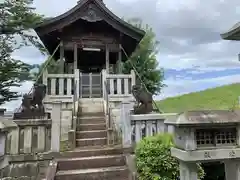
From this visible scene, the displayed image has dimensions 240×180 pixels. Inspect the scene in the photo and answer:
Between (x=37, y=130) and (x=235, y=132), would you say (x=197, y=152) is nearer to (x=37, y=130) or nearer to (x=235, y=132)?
(x=235, y=132)

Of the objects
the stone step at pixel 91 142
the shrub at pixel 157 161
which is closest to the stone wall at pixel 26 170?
the stone step at pixel 91 142

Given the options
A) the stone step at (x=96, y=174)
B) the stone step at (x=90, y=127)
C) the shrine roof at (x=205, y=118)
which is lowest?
the stone step at (x=96, y=174)

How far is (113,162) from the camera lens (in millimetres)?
5848

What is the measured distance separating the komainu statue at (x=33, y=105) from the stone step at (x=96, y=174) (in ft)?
8.90

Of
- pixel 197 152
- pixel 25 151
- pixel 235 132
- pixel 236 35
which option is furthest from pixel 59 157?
pixel 236 35

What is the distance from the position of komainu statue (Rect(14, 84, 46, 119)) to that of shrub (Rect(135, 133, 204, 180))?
4107mm

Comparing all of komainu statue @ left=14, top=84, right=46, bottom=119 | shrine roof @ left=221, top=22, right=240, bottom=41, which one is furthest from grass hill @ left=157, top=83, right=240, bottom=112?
komainu statue @ left=14, top=84, right=46, bottom=119

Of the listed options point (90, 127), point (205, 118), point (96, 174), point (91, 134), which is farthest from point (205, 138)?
point (90, 127)

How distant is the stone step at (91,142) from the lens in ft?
22.3

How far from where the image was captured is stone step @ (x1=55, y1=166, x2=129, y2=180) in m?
5.24

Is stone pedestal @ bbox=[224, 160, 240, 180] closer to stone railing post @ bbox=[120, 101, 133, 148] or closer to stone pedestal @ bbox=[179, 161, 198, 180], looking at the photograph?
stone pedestal @ bbox=[179, 161, 198, 180]

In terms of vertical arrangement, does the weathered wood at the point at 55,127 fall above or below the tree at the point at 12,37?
below

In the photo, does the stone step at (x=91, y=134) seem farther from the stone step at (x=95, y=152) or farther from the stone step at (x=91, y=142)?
the stone step at (x=95, y=152)

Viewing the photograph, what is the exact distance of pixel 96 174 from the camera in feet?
17.6
